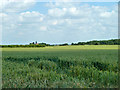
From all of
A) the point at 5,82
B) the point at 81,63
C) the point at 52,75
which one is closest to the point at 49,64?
the point at 81,63

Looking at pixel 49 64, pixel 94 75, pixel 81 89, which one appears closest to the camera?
pixel 81 89

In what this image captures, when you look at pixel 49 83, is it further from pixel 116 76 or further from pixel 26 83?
pixel 116 76

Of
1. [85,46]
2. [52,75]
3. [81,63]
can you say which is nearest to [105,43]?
[85,46]

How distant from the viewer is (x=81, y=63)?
6.91 m

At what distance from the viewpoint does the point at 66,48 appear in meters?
11.5

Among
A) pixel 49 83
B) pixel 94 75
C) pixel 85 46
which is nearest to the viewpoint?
→ pixel 49 83

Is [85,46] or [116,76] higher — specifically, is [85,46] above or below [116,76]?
above

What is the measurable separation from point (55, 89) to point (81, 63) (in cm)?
328

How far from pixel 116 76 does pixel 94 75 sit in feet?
2.15

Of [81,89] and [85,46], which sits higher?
[85,46]

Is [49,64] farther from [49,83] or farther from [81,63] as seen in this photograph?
[49,83]

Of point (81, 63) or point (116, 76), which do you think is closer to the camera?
point (116, 76)

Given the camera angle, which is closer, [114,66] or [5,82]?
[5,82]

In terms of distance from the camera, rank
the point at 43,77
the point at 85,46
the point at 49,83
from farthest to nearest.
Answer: the point at 85,46 < the point at 43,77 < the point at 49,83
